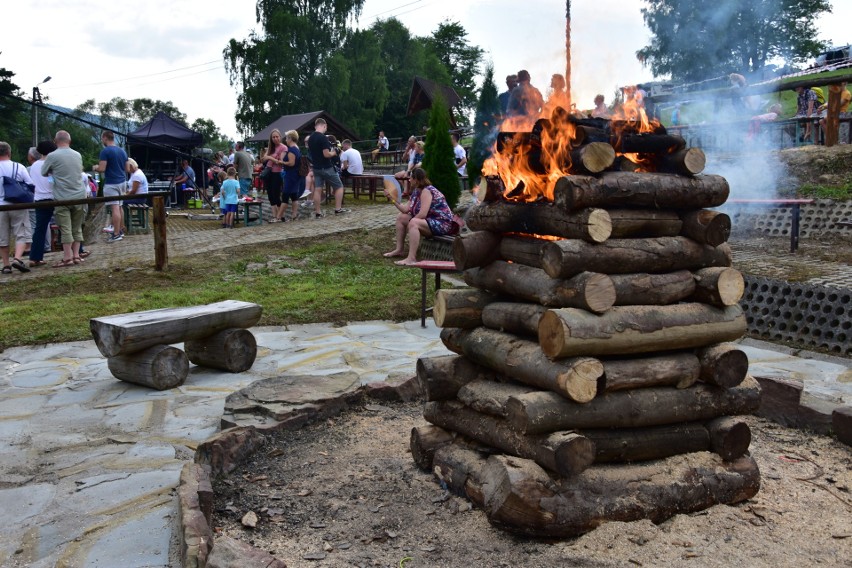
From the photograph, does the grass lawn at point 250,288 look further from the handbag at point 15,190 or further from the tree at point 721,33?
the tree at point 721,33

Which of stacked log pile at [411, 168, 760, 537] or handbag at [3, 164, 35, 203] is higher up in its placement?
handbag at [3, 164, 35, 203]

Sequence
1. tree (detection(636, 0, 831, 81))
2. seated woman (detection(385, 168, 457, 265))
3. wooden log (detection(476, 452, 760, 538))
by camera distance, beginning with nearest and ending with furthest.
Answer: wooden log (detection(476, 452, 760, 538)) < seated woman (detection(385, 168, 457, 265)) < tree (detection(636, 0, 831, 81))

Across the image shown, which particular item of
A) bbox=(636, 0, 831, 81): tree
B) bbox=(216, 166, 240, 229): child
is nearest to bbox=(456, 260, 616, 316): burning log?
bbox=(636, 0, 831, 81): tree

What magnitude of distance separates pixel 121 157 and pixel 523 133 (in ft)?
42.4

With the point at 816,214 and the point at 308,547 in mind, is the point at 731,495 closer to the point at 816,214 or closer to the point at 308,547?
the point at 308,547

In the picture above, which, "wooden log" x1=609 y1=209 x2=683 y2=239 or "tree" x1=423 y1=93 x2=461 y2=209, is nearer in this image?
"wooden log" x1=609 y1=209 x2=683 y2=239

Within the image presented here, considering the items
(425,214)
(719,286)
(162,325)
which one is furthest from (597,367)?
(425,214)

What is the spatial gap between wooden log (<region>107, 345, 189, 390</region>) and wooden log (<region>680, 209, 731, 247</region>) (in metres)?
Answer: 4.29

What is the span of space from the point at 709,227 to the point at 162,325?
4.35m

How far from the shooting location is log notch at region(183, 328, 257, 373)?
6930 mm

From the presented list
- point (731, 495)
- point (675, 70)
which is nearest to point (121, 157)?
point (675, 70)

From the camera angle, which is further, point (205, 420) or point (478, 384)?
point (205, 420)

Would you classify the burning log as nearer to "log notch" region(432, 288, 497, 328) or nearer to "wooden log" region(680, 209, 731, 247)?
"log notch" region(432, 288, 497, 328)

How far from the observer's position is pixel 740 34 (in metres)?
14.2
